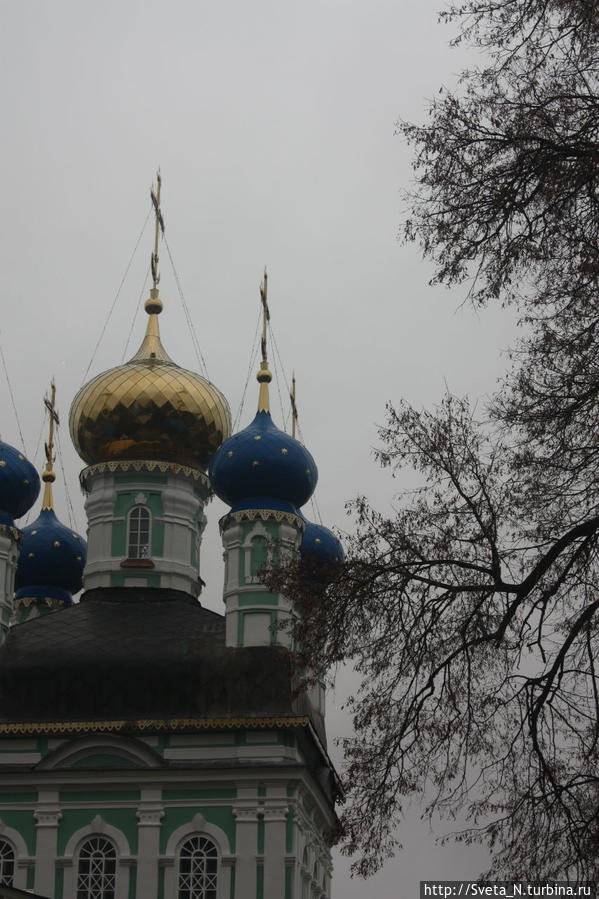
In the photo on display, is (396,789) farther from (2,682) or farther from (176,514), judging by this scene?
(176,514)

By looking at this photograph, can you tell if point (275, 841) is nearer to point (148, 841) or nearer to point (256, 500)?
point (148, 841)

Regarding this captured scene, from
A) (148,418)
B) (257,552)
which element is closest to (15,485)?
(148,418)

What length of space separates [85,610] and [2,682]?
2049mm

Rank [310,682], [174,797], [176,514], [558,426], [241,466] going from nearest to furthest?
[558,426] < [310,682] < [174,797] < [241,466] < [176,514]

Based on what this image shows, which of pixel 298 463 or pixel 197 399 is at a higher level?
pixel 197 399

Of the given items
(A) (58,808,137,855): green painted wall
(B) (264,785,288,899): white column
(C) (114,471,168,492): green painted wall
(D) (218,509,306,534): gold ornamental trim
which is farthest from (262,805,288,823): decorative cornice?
(C) (114,471,168,492): green painted wall

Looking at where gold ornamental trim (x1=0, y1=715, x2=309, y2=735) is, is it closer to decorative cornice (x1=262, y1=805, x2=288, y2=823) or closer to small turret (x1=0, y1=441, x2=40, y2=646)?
decorative cornice (x1=262, y1=805, x2=288, y2=823)

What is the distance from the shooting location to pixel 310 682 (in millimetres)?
9703

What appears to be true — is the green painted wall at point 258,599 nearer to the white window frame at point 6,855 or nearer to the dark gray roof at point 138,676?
the dark gray roof at point 138,676

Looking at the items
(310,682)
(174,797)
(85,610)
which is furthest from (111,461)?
(310,682)

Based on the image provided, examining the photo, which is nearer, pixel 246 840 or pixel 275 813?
pixel 246 840

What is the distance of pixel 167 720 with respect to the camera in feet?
63.0

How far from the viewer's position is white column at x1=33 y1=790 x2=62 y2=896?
1880cm

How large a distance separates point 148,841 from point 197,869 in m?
0.75
